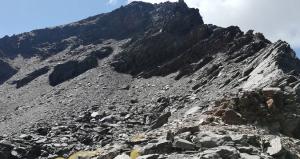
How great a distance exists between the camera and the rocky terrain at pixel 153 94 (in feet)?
86.0

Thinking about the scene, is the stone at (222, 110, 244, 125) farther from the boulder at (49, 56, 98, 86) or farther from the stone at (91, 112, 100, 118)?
the boulder at (49, 56, 98, 86)

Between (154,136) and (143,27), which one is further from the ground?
(143,27)

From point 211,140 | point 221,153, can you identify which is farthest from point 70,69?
point 221,153

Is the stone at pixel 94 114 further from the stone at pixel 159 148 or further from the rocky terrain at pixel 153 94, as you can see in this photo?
the stone at pixel 159 148

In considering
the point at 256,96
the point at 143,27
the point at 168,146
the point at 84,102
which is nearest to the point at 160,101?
the point at 84,102

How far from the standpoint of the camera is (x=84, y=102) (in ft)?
303

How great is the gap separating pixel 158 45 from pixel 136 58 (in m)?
5.98

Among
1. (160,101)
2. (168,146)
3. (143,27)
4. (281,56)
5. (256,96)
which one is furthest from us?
(143,27)

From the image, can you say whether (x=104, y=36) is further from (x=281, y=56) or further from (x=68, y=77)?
(x=281, y=56)

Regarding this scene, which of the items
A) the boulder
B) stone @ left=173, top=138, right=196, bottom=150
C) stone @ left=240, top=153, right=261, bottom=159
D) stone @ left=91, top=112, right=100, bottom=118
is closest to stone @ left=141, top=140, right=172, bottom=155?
stone @ left=173, top=138, right=196, bottom=150

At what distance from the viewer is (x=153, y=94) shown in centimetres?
8875

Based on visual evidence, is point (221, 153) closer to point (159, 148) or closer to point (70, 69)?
point (159, 148)

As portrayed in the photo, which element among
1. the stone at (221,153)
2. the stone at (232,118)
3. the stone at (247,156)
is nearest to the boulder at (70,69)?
the stone at (232,118)

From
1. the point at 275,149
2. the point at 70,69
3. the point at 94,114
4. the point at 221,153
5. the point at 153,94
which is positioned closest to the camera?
the point at 221,153
